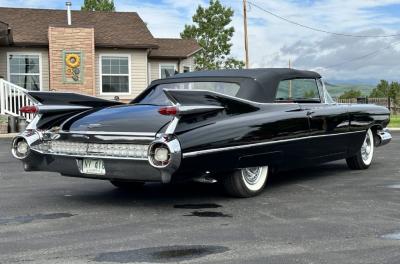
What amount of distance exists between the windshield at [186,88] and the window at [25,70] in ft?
52.6

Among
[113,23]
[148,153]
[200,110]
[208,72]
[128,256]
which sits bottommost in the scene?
[128,256]

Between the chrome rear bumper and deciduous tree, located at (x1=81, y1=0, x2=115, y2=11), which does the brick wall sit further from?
the chrome rear bumper

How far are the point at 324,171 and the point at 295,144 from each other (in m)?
2.08

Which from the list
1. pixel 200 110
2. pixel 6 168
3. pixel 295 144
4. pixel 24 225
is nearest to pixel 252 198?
pixel 295 144

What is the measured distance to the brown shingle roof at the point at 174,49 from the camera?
24.9m

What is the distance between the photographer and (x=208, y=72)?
730cm

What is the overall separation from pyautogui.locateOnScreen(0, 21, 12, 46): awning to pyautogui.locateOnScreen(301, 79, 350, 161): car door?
Result: 1431 cm

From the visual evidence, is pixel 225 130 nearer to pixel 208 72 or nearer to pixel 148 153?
pixel 148 153

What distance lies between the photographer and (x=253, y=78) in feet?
22.1

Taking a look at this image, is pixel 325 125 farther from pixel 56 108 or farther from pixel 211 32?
pixel 211 32

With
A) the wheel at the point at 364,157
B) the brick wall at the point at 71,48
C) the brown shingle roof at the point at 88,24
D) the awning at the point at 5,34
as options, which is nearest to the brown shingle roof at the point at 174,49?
the brown shingle roof at the point at 88,24

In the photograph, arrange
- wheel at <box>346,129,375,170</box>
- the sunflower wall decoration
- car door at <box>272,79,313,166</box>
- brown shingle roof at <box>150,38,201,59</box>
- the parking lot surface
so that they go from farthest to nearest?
brown shingle roof at <box>150,38,201,59</box>
the sunflower wall decoration
wheel at <box>346,129,375,170</box>
car door at <box>272,79,313,166</box>
the parking lot surface

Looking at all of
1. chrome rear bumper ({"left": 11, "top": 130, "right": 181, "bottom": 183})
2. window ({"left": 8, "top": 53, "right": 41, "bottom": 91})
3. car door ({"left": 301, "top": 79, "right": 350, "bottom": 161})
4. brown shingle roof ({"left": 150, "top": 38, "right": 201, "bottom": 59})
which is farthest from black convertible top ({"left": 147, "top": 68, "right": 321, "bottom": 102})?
brown shingle roof ({"left": 150, "top": 38, "right": 201, "bottom": 59})

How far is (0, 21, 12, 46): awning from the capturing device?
63.2 feet
